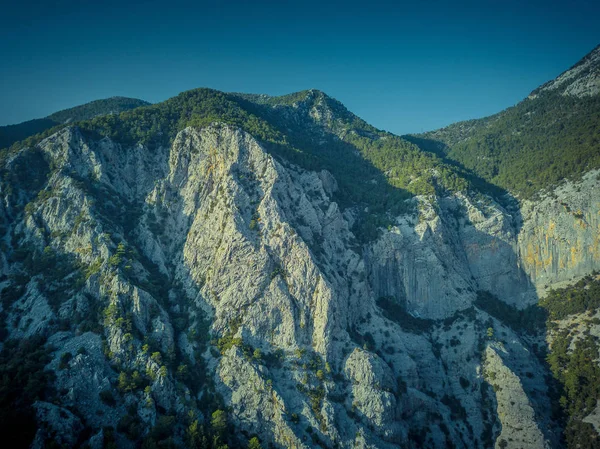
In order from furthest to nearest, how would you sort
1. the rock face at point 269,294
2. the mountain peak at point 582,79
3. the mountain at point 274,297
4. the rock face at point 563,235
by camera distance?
1. the mountain peak at point 582,79
2. the rock face at point 563,235
3. the rock face at point 269,294
4. the mountain at point 274,297

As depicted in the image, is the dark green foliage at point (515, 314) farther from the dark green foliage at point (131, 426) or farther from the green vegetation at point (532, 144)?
the dark green foliage at point (131, 426)

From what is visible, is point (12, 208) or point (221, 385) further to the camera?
point (12, 208)

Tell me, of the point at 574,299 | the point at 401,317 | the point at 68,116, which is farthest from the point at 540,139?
the point at 68,116

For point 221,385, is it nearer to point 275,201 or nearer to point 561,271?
point 275,201

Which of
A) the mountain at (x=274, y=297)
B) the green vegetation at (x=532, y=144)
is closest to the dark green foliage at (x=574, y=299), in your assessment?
the mountain at (x=274, y=297)

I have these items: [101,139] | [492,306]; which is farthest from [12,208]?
[492,306]


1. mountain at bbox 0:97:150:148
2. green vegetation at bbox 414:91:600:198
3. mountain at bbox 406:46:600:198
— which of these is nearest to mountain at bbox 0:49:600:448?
green vegetation at bbox 414:91:600:198

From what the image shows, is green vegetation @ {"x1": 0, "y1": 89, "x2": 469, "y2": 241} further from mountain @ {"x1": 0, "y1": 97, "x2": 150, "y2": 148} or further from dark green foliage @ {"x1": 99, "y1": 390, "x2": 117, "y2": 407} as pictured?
dark green foliage @ {"x1": 99, "y1": 390, "x2": 117, "y2": 407}
